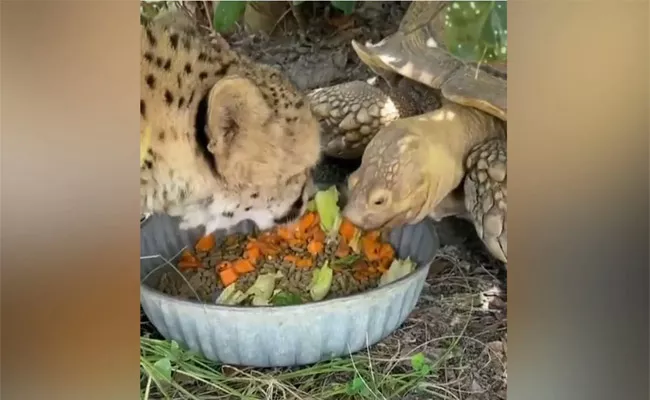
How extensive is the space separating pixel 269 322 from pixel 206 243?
0.13 meters

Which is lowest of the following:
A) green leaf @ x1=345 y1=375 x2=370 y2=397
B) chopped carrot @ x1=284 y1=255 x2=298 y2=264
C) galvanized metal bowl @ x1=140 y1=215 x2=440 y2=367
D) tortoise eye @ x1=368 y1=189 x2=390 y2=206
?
green leaf @ x1=345 y1=375 x2=370 y2=397

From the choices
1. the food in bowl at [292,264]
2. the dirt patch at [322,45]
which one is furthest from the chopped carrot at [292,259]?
the dirt patch at [322,45]

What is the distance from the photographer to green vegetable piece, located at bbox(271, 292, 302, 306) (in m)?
0.79

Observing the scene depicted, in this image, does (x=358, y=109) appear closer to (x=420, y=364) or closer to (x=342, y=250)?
(x=342, y=250)

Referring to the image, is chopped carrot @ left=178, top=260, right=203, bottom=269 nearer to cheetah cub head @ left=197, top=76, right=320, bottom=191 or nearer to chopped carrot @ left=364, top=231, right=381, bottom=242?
cheetah cub head @ left=197, top=76, right=320, bottom=191

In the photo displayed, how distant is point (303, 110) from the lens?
2.69 feet

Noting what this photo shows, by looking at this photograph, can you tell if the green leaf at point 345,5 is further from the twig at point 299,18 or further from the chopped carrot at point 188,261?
the chopped carrot at point 188,261

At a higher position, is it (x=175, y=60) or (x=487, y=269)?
(x=175, y=60)

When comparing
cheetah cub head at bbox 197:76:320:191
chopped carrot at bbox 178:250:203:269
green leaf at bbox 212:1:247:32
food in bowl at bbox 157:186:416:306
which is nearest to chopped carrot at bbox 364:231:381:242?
food in bowl at bbox 157:186:416:306

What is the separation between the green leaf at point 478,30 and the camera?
82cm

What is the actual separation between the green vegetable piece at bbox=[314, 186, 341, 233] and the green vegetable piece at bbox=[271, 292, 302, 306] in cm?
9
